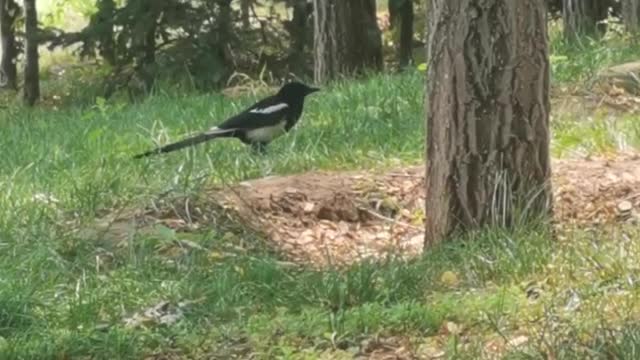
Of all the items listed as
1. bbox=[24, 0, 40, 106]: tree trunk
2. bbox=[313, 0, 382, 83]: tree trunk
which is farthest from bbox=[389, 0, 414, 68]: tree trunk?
bbox=[24, 0, 40, 106]: tree trunk

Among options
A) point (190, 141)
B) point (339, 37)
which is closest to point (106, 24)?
point (339, 37)

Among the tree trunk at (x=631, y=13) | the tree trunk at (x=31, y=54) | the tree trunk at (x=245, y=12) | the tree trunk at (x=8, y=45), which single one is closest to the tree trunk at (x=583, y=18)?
the tree trunk at (x=631, y=13)

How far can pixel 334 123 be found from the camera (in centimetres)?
991

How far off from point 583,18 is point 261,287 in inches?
353

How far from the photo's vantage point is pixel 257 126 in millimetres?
8969

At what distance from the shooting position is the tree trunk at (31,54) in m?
21.3

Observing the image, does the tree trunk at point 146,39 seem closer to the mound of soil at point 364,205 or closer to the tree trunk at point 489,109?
the mound of soil at point 364,205

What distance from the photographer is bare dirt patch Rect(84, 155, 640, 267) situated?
7.25m

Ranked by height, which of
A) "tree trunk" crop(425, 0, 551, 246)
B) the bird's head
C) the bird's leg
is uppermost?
"tree trunk" crop(425, 0, 551, 246)

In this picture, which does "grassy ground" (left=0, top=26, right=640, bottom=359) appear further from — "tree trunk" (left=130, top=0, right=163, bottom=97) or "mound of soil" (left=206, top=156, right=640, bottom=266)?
"tree trunk" (left=130, top=0, right=163, bottom=97)

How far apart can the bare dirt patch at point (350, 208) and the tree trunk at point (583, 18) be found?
511 cm

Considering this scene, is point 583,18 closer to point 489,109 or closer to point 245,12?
point 245,12

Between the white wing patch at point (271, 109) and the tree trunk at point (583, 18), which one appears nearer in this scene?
the white wing patch at point (271, 109)

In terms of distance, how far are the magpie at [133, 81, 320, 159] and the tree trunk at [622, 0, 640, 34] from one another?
4.70 meters
